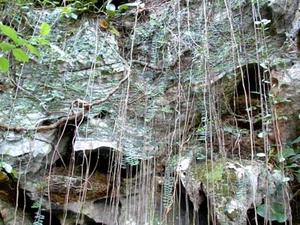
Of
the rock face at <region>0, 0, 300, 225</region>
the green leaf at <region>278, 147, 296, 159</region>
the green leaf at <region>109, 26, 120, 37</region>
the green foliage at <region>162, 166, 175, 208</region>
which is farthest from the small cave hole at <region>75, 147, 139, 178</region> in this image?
the green leaf at <region>109, 26, 120, 37</region>

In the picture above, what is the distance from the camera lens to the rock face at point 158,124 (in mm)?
1800

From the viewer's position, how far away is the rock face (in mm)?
1800

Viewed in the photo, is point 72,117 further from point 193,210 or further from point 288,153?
point 288,153

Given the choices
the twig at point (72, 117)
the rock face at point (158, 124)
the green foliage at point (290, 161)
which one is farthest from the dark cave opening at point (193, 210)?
the twig at point (72, 117)

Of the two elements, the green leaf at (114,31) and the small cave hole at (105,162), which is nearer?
the small cave hole at (105,162)

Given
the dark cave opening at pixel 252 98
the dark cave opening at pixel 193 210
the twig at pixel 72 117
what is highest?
the dark cave opening at pixel 252 98

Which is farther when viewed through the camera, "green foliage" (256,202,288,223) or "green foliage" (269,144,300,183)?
"green foliage" (269,144,300,183)

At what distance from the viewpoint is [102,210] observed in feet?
6.59

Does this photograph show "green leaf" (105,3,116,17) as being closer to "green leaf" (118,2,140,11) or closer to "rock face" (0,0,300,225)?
"green leaf" (118,2,140,11)

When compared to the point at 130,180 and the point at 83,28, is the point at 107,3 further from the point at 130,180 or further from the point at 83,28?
the point at 130,180

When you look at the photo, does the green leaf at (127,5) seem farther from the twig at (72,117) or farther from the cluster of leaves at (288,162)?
the cluster of leaves at (288,162)

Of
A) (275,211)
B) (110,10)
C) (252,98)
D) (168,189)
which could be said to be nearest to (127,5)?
(110,10)

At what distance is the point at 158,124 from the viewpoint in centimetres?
205

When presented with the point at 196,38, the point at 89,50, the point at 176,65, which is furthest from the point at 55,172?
the point at 196,38
